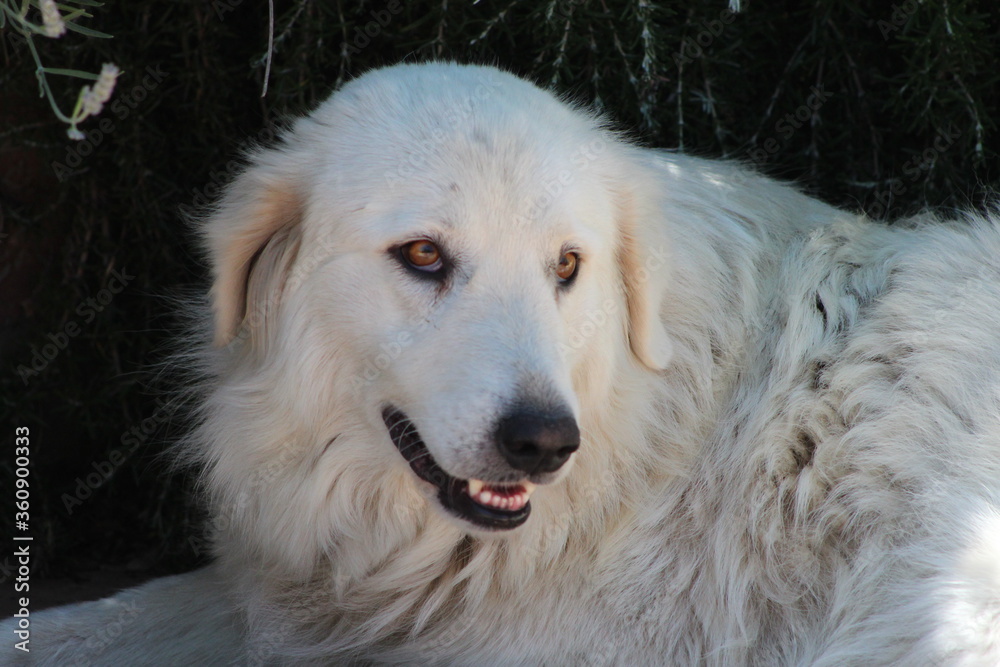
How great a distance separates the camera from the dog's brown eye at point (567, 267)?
2691 millimetres

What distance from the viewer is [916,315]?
2.96 m

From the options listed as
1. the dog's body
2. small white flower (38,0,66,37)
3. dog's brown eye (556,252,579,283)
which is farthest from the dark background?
small white flower (38,0,66,37)

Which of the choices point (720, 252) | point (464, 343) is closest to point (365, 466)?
point (464, 343)

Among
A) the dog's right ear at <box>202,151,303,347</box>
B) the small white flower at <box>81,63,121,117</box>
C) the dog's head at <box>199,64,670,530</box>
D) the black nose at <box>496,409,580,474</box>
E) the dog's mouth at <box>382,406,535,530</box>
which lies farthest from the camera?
the dog's right ear at <box>202,151,303,347</box>

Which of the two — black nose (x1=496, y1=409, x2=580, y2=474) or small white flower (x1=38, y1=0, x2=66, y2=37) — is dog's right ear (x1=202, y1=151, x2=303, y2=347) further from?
black nose (x1=496, y1=409, x2=580, y2=474)

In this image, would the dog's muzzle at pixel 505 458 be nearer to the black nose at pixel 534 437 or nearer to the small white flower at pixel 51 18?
the black nose at pixel 534 437

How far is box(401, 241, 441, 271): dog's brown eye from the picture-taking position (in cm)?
258

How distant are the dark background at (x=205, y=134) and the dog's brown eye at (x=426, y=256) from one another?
1661 mm

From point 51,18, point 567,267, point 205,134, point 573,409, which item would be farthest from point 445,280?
point 205,134

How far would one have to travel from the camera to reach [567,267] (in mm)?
2713

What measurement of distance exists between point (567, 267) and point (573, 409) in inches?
18.7

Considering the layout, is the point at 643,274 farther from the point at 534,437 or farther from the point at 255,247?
the point at 255,247

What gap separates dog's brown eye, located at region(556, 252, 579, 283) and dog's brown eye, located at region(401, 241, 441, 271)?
33 cm

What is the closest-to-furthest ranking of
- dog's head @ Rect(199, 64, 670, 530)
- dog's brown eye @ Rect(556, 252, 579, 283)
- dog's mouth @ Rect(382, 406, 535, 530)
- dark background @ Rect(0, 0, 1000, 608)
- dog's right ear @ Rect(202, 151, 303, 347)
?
dog's head @ Rect(199, 64, 670, 530) < dog's mouth @ Rect(382, 406, 535, 530) < dog's brown eye @ Rect(556, 252, 579, 283) < dog's right ear @ Rect(202, 151, 303, 347) < dark background @ Rect(0, 0, 1000, 608)
